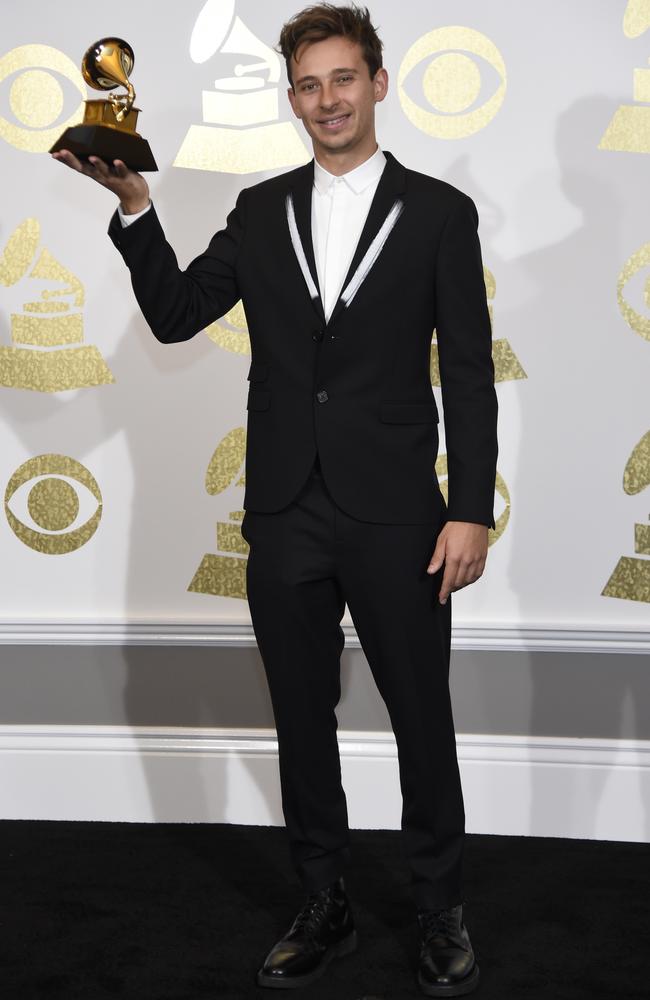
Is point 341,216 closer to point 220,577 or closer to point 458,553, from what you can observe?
point 458,553

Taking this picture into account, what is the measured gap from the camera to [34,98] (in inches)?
104

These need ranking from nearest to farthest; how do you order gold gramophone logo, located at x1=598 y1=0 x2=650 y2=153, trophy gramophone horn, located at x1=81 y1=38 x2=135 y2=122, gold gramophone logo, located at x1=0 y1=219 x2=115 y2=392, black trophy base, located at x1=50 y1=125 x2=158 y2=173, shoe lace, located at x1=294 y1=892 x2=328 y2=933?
1. black trophy base, located at x1=50 y1=125 x2=158 y2=173
2. trophy gramophone horn, located at x1=81 y1=38 x2=135 y2=122
3. shoe lace, located at x1=294 y1=892 x2=328 y2=933
4. gold gramophone logo, located at x1=598 y1=0 x2=650 y2=153
5. gold gramophone logo, located at x1=0 y1=219 x2=115 y2=392

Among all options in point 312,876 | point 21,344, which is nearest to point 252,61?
point 21,344

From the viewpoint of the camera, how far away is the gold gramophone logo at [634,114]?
2.46 meters

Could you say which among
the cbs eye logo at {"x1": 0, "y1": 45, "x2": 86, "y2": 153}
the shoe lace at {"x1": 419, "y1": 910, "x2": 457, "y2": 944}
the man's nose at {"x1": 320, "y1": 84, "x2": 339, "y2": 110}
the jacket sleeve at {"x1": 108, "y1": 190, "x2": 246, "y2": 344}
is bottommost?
the shoe lace at {"x1": 419, "y1": 910, "x2": 457, "y2": 944}

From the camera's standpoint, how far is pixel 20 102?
264cm

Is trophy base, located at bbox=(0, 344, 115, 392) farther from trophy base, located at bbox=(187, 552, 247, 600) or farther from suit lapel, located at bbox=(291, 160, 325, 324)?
suit lapel, located at bbox=(291, 160, 325, 324)

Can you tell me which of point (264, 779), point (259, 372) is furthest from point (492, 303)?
point (264, 779)

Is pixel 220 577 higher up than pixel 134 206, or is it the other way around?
pixel 134 206

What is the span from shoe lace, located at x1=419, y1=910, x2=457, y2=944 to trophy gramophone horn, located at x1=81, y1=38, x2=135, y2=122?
4.55ft

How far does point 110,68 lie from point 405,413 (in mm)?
708

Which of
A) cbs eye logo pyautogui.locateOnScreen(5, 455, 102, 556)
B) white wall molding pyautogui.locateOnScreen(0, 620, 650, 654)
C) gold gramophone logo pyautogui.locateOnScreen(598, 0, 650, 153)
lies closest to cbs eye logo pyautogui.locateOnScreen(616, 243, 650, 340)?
gold gramophone logo pyautogui.locateOnScreen(598, 0, 650, 153)

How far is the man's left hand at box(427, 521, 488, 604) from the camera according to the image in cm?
181

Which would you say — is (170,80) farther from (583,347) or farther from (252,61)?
(583,347)
